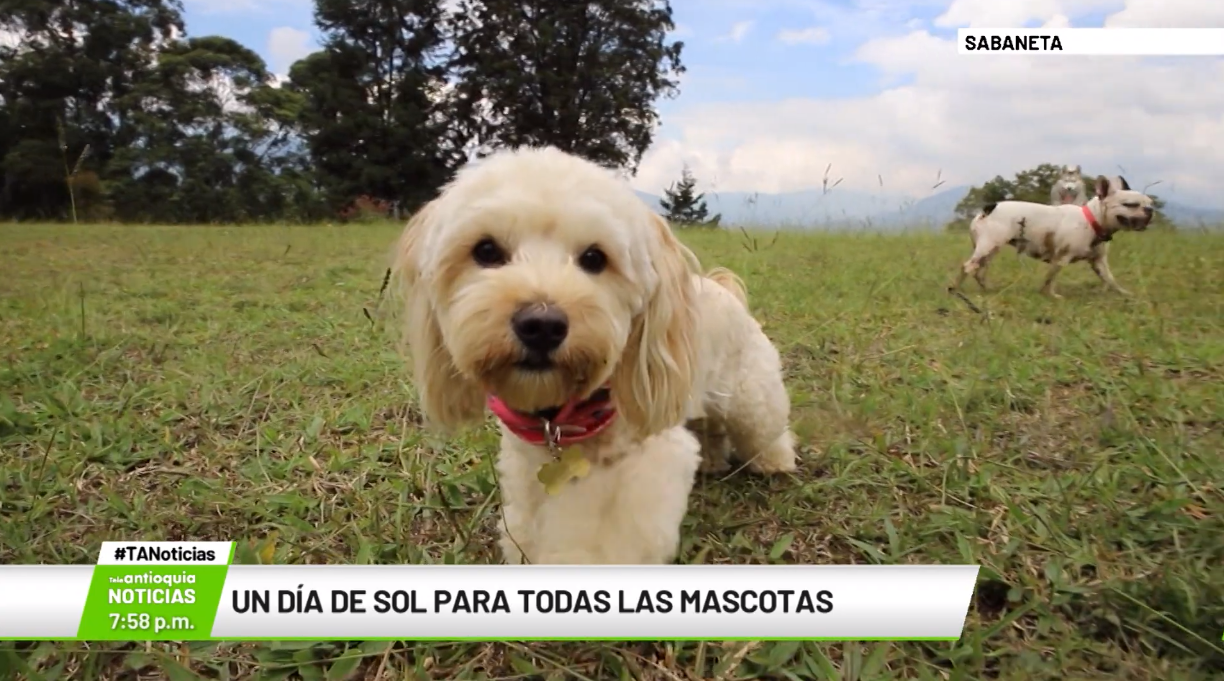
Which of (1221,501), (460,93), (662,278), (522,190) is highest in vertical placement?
(460,93)

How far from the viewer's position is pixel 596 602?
133 cm

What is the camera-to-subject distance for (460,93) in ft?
7.64

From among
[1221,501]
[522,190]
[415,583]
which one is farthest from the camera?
[1221,501]

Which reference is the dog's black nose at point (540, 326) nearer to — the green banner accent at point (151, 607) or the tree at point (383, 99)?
the green banner accent at point (151, 607)

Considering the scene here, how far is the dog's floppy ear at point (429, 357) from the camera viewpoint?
1810 mm

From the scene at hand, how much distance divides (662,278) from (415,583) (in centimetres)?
91

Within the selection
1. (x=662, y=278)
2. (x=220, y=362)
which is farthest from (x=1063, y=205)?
(x=220, y=362)

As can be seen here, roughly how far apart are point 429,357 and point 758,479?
1.11 meters

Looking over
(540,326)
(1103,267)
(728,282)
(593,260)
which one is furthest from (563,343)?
(1103,267)

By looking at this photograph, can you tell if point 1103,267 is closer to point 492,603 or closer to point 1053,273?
point 1053,273

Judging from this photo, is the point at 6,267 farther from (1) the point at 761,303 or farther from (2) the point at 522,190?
(1) the point at 761,303

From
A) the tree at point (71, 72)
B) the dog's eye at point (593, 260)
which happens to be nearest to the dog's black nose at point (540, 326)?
the dog's eye at point (593, 260)

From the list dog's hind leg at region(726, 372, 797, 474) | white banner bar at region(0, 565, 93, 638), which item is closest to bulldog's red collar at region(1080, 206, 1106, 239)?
dog's hind leg at region(726, 372, 797, 474)

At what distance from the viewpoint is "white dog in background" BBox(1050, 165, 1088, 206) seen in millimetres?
3197
